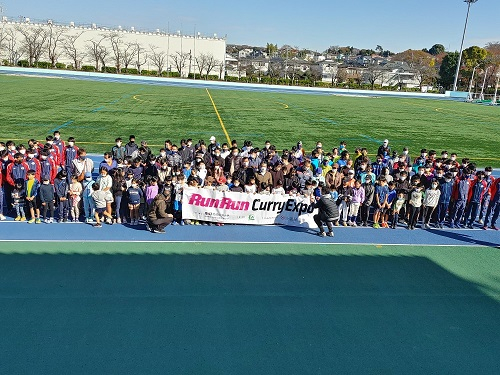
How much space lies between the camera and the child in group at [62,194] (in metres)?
9.10

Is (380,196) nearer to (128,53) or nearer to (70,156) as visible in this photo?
(70,156)

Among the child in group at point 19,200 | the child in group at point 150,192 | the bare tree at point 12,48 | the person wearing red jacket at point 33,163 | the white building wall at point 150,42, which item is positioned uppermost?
the white building wall at point 150,42

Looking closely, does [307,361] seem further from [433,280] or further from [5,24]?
[5,24]

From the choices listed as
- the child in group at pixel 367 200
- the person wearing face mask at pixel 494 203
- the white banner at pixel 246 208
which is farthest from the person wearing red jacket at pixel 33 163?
the person wearing face mask at pixel 494 203

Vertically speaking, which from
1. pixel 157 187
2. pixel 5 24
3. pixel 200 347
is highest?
pixel 5 24

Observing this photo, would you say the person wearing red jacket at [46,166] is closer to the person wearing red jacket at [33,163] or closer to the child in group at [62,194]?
the person wearing red jacket at [33,163]

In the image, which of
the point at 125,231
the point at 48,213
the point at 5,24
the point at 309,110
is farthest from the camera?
Result: the point at 5,24

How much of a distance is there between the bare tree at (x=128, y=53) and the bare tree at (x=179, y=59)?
302 inches

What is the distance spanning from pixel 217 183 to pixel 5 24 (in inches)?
3359

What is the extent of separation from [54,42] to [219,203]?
265 feet

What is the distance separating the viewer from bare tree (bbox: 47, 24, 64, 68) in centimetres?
7331

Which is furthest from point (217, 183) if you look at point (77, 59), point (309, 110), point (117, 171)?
point (77, 59)

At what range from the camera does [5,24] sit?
248 ft

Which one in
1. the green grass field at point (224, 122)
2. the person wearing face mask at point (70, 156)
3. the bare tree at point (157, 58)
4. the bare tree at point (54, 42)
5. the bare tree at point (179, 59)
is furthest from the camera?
the bare tree at point (179, 59)
